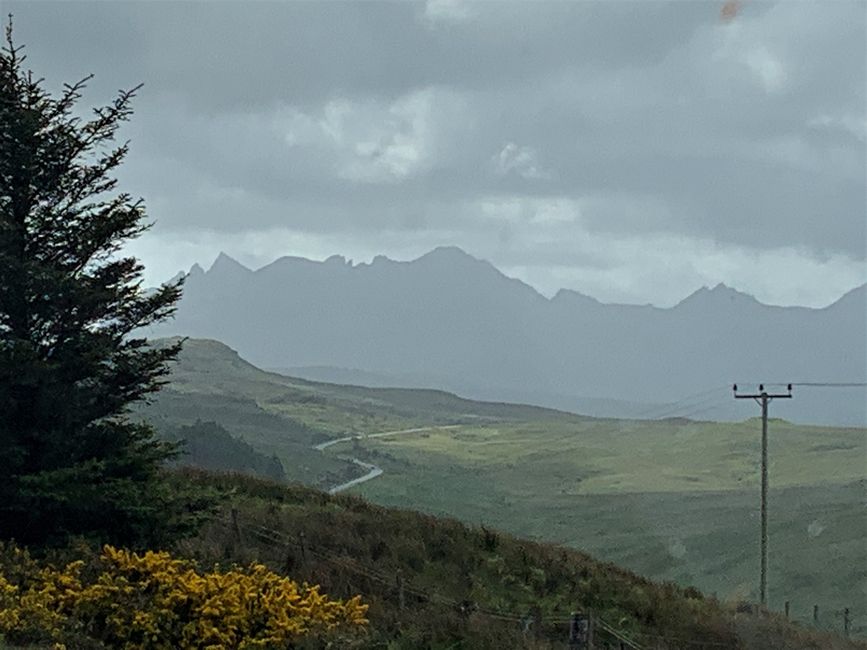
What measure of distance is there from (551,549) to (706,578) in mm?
45221

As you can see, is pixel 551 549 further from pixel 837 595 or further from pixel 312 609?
pixel 837 595

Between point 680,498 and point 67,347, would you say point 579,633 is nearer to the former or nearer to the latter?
point 67,347

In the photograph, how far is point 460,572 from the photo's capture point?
2669 cm

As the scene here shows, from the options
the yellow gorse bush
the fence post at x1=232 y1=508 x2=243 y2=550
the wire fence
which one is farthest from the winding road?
the yellow gorse bush

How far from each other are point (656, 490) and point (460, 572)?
102m

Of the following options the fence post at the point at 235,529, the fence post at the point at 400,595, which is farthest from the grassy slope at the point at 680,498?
the fence post at the point at 400,595

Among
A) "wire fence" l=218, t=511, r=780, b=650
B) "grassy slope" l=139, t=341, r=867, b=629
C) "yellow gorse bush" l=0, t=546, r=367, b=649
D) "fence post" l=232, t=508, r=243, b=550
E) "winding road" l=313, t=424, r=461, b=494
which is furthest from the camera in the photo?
"winding road" l=313, t=424, r=461, b=494

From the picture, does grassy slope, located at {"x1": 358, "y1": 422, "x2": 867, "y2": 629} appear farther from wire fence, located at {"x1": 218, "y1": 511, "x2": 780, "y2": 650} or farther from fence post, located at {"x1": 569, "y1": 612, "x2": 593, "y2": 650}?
fence post, located at {"x1": 569, "y1": 612, "x2": 593, "y2": 650}

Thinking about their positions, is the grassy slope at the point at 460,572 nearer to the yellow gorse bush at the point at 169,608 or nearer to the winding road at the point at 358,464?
the yellow gorse bush at the point at 169,608

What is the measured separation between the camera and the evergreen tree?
58.2 ft

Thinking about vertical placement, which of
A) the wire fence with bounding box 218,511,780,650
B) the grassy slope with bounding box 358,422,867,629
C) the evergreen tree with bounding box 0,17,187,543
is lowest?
the grassy slope with bounding box 358,422,867,629

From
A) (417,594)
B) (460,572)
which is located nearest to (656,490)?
(460,572)

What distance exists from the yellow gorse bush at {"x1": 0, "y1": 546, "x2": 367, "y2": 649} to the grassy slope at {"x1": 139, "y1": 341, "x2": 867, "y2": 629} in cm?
1676

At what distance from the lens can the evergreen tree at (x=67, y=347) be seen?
17.7 m
